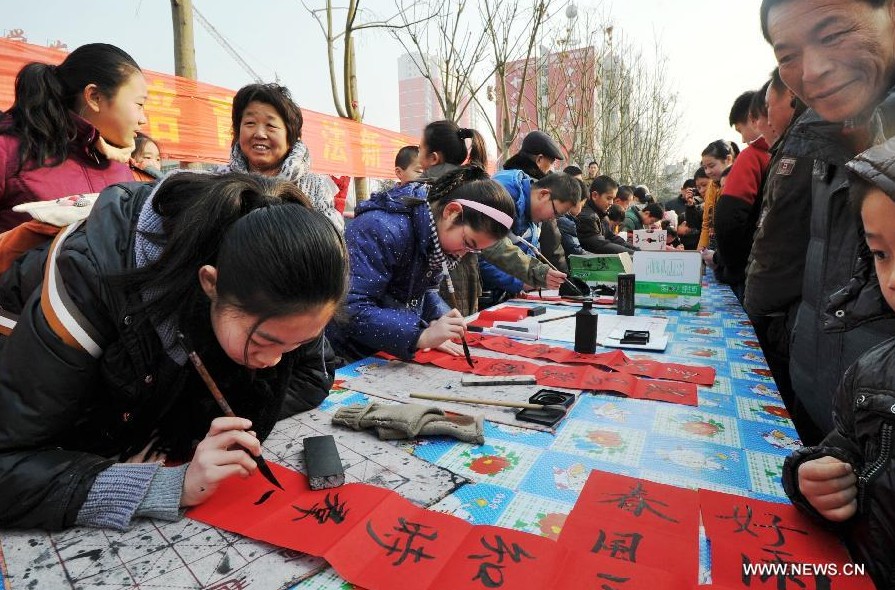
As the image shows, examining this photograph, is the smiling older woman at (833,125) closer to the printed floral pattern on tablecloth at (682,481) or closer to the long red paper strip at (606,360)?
the long red paper strip at (606,360)

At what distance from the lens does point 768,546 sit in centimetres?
79

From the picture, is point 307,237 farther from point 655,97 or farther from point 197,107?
point 655,97

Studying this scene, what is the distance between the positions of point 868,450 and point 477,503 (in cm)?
61

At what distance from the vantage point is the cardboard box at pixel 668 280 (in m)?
2.59

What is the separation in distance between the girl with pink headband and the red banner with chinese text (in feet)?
9.74

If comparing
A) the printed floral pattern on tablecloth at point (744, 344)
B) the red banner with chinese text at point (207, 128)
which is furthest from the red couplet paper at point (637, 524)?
the red banner with chinese text at point (207, 128)

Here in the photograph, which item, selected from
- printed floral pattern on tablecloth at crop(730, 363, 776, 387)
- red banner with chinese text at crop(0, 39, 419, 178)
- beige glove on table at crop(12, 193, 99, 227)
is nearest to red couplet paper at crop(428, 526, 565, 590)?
beige glove on table at crop(12, 193, 99, 227)

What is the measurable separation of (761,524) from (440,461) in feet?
1.86

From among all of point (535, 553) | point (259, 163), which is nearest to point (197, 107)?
point (259, 163)

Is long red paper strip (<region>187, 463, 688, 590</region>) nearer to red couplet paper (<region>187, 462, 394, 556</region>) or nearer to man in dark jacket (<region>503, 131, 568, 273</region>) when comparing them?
red couplet paper (<region>187, 462, 394, 556</region>)

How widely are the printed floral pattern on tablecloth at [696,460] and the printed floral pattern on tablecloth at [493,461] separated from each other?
24cm

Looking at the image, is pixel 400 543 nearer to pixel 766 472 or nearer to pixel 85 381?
pixel 85 381

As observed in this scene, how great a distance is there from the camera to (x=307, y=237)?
795 millimetres

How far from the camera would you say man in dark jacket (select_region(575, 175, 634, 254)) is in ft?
16.8
